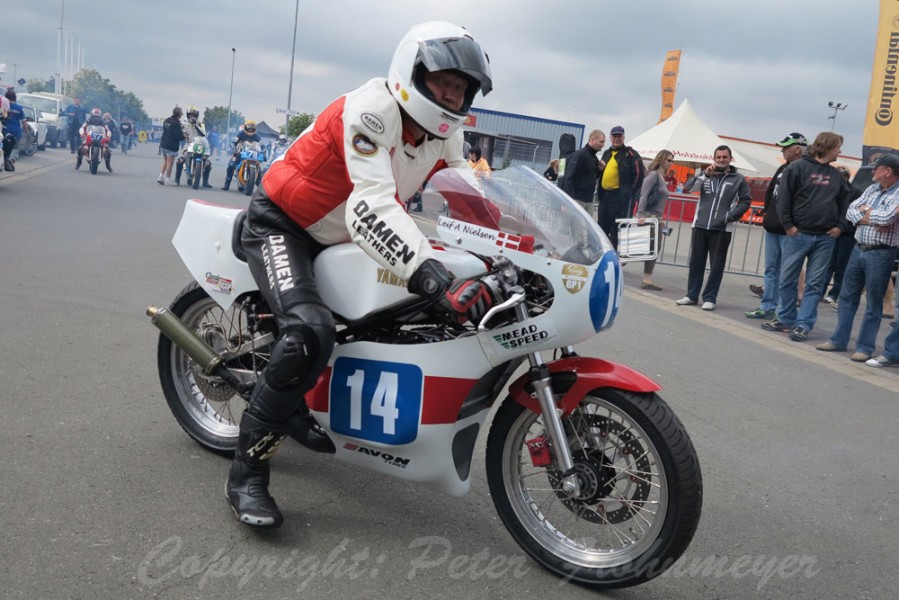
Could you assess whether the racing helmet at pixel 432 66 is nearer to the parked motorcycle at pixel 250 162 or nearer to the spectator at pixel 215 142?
the parked motorcycle at pixel 250 162

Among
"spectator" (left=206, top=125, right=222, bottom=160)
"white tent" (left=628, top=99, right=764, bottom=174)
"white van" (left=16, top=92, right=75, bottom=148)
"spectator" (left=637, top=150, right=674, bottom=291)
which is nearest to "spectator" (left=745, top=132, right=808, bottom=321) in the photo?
"spectator" (left=637, top=150, right=674, bottom=291)

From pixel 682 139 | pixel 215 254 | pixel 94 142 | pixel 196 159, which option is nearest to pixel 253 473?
pixel 215 254

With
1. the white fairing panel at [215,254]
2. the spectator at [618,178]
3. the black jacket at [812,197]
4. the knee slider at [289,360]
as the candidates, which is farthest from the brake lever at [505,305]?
the spectator at [618,178]

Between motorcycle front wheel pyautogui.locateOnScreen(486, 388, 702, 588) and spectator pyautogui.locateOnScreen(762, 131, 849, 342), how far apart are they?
6.55 meters

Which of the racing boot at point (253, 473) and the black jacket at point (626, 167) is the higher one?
the black jacket at point (626, 167)

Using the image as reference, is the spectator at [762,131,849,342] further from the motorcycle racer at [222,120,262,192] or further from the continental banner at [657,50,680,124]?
the continental banner at [657,50,680,124]

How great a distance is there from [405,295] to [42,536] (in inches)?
61.5

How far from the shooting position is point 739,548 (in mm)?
3588

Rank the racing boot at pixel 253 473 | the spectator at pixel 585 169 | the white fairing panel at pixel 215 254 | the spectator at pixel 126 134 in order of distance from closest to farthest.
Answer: the racing boot at pixel 253 473 < the white fairing panel at pixel 215 254 < the spectator at pixel 585 169 < the spectator at pixel 126 134

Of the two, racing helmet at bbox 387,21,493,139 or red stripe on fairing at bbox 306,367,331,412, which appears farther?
red stripe on fairing at bbox 306,367,331,412

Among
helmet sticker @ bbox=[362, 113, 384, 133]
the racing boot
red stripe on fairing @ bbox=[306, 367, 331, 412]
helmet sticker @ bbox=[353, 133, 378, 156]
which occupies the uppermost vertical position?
helmet sticker @ bbox=[362, 113, 384, 133]

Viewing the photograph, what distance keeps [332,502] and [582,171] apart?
10100 mm

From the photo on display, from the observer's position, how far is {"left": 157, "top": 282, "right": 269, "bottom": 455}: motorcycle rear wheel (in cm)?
398

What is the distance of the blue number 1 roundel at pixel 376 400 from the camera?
125 inches
